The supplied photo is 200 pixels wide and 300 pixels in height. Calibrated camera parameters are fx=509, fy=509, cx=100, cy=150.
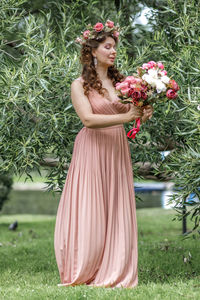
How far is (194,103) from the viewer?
4.89 metres

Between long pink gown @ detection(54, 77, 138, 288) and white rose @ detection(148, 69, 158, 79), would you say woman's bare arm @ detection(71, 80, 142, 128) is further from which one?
white rose @ detection(148, 69, 158, 79)

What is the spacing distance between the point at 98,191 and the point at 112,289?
2.87ft

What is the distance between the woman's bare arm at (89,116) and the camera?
14.3 feet

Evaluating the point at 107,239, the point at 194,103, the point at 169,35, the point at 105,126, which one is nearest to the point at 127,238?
the point at 107,239

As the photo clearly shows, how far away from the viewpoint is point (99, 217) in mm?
4543

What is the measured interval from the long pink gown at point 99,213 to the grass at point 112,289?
0.67 ft

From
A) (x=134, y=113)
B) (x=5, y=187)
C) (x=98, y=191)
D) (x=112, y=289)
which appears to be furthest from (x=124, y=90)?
(x=5, y=187)

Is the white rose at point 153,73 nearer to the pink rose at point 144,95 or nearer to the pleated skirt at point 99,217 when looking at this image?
the pink rose at point 144,95

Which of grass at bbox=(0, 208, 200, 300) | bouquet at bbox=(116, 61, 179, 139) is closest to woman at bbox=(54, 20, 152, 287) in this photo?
bouquet at bbox=(116, 61, 179, 139)

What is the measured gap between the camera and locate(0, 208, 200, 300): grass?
414 centimetres

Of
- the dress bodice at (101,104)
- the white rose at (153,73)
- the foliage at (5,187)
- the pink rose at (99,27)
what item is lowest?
the foliage at (5,187)

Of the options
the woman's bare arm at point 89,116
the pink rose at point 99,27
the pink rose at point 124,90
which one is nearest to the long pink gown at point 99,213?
the woman's bare arm at point 89,116

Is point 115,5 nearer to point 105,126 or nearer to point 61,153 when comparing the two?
point 61,153

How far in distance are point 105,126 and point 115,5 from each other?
11.2 feet
